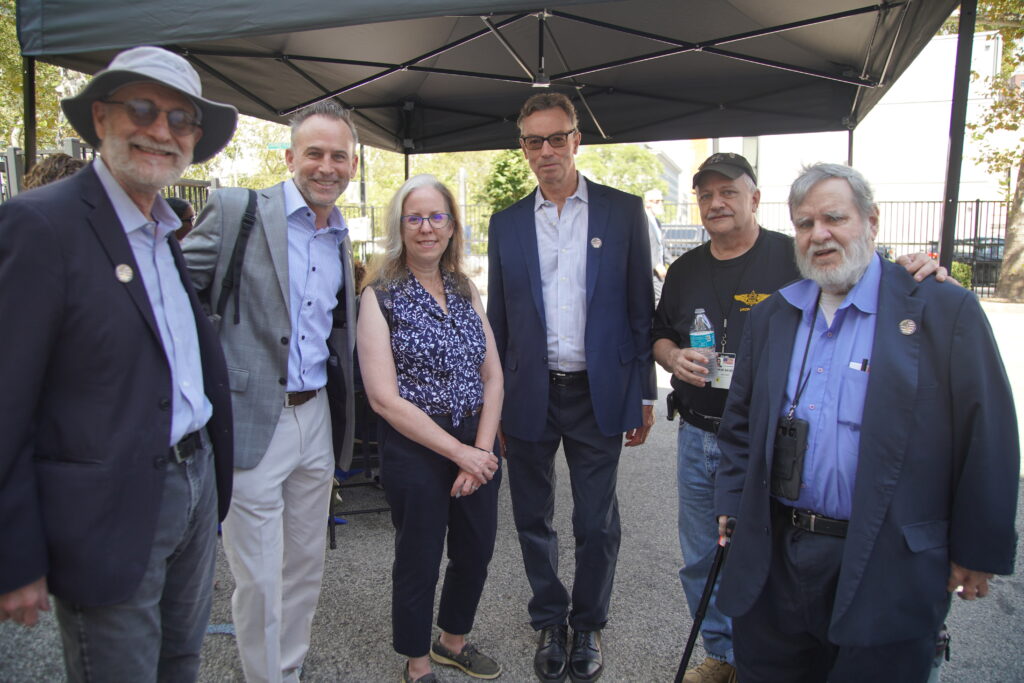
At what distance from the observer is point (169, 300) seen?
1.78 metres

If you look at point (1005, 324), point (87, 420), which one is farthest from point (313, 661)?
point (1005, 324)

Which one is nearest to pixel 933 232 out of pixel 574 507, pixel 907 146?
pixel 907 146

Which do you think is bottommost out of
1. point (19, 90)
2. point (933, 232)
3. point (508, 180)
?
point (933, 232)

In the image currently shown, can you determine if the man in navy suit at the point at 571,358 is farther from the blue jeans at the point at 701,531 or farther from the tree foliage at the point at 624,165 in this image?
the tree foliage at the point at 624,165

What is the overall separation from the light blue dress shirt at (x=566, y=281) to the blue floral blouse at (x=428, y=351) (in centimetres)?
44

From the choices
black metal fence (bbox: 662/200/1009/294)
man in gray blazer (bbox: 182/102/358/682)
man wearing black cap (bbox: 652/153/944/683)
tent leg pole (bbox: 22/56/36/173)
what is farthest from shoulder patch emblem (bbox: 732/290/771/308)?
black metal fence (bbox: 662/200/1009/294)

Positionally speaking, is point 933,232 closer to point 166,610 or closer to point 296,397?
point 296,397

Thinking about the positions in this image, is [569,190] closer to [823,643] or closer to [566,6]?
[566,6]

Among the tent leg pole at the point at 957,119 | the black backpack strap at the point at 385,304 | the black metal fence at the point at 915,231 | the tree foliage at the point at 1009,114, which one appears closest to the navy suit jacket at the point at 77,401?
the black backpack strap at the point at 385,304

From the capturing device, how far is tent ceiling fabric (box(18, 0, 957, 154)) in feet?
9.61

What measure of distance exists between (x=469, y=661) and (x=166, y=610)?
142cm

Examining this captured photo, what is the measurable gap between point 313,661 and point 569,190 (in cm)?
236

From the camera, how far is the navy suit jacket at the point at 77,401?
1.38m

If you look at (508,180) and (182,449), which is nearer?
(182,449)
